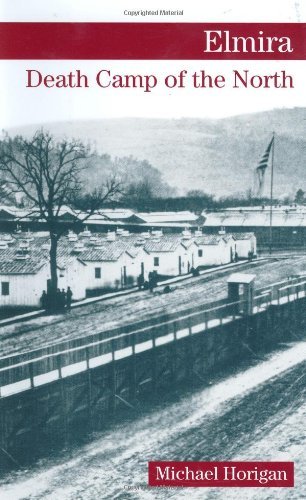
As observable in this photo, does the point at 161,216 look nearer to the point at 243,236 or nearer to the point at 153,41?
the point at 243,236

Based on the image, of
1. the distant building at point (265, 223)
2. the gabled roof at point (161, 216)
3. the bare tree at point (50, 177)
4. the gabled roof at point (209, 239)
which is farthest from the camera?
the gabled roof at point (209, 239)

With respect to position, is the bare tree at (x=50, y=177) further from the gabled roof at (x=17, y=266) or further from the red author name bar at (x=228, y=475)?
the red author name bar at (x=228, y=475)

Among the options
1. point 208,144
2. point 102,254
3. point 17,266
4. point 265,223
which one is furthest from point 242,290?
point 17,266

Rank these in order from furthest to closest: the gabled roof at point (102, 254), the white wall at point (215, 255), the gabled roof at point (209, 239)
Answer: the white wall at point (215, 255) < the gabled roof at point (209, 239) < the gabled roof at point (102, 254)

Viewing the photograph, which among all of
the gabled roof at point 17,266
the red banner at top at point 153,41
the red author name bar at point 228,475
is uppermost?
the red banner at top at point 153,41

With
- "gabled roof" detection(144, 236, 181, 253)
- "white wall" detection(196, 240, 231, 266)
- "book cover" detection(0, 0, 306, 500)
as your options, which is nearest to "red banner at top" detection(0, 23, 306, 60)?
"book cover" detection(0, 0, 306, 500)

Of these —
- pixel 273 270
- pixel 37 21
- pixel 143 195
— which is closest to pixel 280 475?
pixel 143 195

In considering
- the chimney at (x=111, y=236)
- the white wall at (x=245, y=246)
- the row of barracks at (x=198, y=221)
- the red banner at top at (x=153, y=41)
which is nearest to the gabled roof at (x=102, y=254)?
the chimney at (x=111, y=236)
